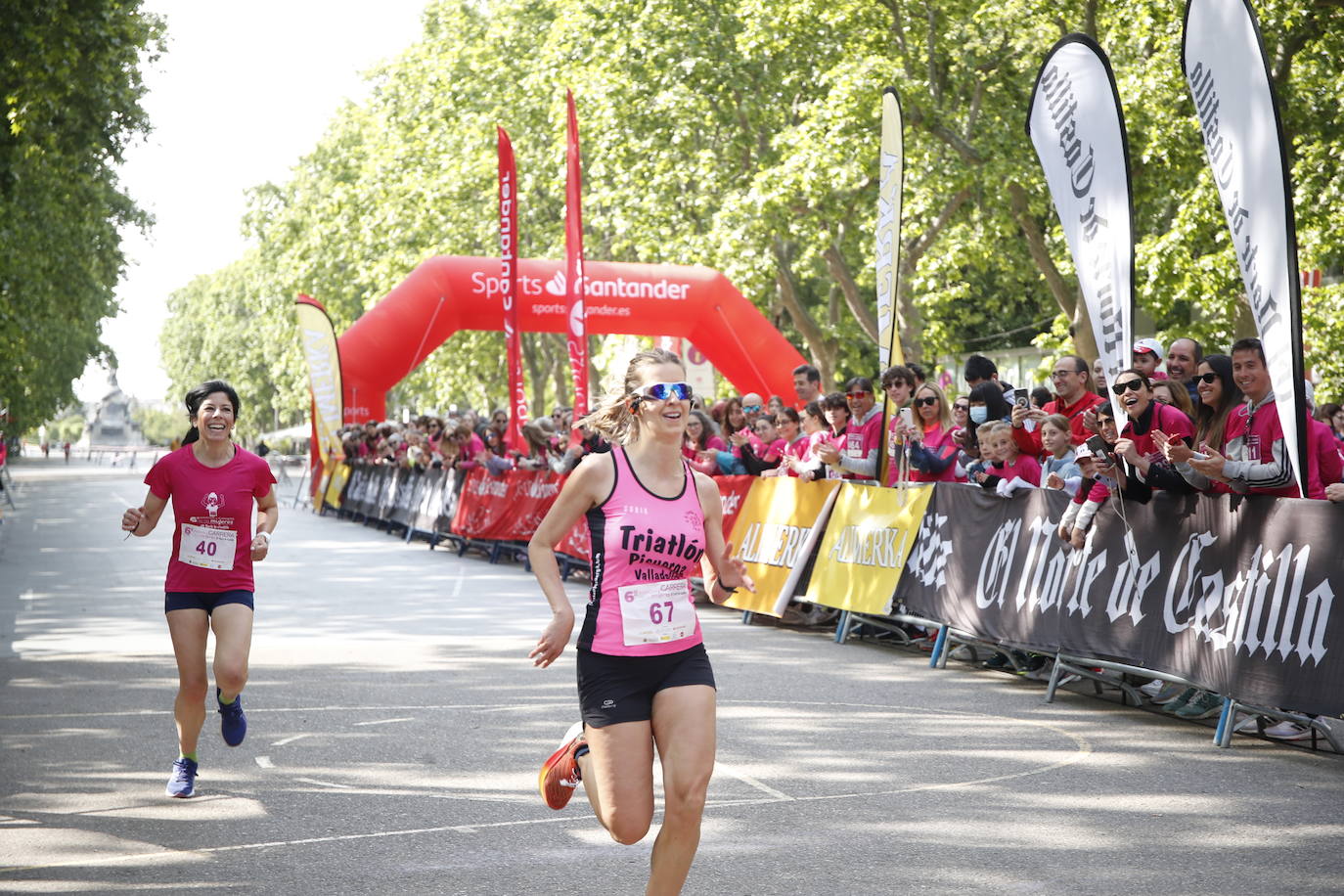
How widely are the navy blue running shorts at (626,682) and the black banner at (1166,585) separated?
3.90 meters

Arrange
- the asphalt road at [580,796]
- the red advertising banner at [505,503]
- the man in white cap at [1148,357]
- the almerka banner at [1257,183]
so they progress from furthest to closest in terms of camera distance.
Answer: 1. the red advertising banner at [505,503]
2. the man in white cap at [1148,357]
3. the almerka banner at [1257,183]
4. the asphalt road at [580,796]

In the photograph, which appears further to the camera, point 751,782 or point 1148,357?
point 1148,357

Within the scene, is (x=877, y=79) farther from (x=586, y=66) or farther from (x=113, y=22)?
(x=113, y=22)

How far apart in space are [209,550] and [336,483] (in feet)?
93.4

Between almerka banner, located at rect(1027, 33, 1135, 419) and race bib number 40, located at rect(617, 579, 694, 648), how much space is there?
16.1 feet

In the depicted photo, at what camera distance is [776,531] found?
45.5 ft

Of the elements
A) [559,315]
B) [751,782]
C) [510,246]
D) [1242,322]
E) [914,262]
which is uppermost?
[914,262]

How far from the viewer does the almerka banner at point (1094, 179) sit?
932cm

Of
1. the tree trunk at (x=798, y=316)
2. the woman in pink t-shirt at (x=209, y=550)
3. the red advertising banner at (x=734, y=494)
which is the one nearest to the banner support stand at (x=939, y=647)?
the red advertising banner at (x=734, y=494)

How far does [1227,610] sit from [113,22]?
16.7 m

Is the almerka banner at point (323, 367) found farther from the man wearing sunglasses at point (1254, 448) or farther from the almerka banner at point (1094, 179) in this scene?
the man wearing sunglasses at point (1254, 448)

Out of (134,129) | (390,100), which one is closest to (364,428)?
(134,129)

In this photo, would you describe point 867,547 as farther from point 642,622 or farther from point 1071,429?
point 642,622

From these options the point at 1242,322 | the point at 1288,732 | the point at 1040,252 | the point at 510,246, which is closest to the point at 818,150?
the point at 1040,252
